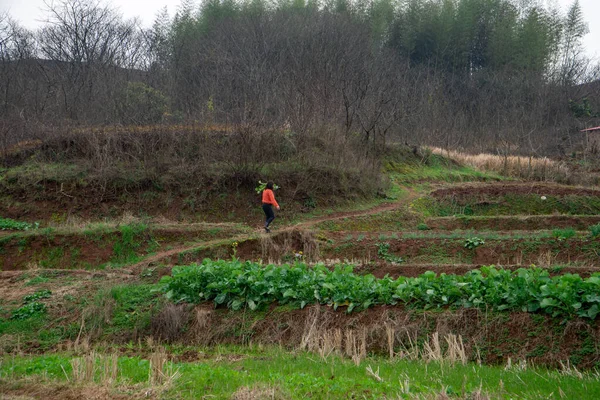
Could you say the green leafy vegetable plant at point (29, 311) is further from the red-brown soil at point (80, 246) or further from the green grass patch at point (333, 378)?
the red-brown soil at point (80, 246)

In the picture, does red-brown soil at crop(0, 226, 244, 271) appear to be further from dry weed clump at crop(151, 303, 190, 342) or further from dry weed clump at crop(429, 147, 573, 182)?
dry weed clump at crop(429, 147, 573, 182)

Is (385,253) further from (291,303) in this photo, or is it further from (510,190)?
(510,190)

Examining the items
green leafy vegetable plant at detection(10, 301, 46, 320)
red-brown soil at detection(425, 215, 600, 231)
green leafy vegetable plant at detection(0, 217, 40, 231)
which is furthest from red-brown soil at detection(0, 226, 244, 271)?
red-brown soil at detection(425, 215, 600, 231)

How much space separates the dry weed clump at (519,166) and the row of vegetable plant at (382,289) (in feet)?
93.7

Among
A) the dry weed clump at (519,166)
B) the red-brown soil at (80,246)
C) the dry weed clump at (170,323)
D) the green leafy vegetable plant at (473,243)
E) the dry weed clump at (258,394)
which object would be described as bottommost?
the red-brown soil at (80,246)

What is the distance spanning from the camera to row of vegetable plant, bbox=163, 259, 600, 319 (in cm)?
784

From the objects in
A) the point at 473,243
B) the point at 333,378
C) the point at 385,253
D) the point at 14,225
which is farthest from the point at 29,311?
the point at 473,243

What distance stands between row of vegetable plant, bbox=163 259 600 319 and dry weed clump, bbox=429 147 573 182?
2857 cm

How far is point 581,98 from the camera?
57.5 m

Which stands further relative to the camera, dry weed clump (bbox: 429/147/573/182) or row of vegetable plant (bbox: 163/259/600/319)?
dry weed clump (bbox: 429/147/573/182)

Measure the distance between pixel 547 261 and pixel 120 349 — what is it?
449 inches

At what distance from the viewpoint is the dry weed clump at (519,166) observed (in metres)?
34.9

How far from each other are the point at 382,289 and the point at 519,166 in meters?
31.5

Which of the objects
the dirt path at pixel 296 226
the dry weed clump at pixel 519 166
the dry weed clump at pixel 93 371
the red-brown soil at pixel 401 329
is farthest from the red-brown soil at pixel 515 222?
the dry weed clump at pixel 93 371
